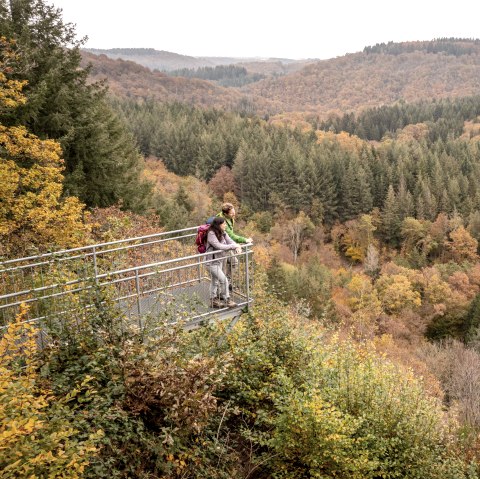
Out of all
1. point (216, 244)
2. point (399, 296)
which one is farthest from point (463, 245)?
point (216, 244)

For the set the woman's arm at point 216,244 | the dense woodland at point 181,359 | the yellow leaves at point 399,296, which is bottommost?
the yellow leaves at point 399,296

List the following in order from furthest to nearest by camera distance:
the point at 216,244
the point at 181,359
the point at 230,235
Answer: the point at 230,235, the point at 216,244, the point at 181,359

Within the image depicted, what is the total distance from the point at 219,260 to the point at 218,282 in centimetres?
45

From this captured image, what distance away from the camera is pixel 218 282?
912 centimetres

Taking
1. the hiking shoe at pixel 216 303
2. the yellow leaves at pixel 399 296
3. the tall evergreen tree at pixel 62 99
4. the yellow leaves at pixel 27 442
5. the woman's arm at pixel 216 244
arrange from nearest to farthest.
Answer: the yellow leaves at pixel 27 442
the woman's arm at pixel 216 244
the hiking shoe at pixel 216 303
the tall evergreen tree at pixel 62 99
the yellow leaves at pixel 399 296

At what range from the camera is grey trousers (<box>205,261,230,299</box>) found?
29.5ft

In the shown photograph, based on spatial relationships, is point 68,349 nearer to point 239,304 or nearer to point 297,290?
point 239,304

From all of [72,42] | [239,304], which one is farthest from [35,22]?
[239,304]

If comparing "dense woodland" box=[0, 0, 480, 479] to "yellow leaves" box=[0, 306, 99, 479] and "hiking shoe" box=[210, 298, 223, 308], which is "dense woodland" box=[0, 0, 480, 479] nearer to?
"yellow leaves" box=[0, 306, 99, 479]

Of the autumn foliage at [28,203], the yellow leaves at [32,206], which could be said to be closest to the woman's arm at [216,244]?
the yellow leaves at [32,206]

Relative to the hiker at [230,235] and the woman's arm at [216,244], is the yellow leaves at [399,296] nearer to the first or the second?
the hiker at [230,235]

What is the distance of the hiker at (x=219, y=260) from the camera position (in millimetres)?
8977

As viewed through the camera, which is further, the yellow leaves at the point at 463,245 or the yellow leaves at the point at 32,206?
the yellow leaves at the point at 463,245

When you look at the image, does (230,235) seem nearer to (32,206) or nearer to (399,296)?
(32,206)
